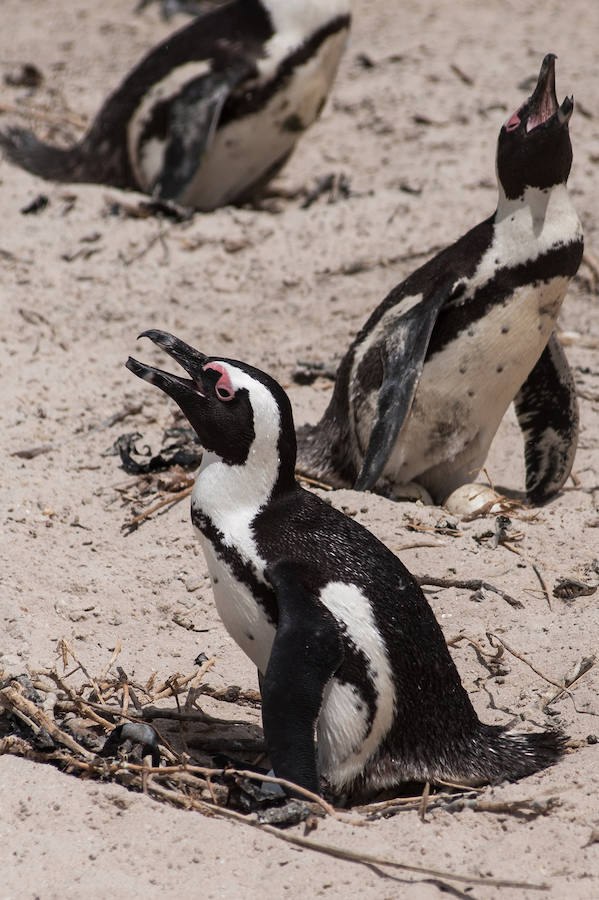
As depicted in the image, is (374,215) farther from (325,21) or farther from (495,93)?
(495,93)

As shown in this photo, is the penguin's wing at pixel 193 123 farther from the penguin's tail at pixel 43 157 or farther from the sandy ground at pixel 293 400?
the penguin's tail at pixel 43 157

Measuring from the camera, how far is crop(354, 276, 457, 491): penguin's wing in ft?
13.4

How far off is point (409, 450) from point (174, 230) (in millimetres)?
2546

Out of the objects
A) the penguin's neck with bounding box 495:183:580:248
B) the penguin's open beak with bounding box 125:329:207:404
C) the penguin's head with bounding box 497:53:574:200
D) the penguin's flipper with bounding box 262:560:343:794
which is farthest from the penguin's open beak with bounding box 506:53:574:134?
the penguin's flipper with bounding box 262:560:343:794

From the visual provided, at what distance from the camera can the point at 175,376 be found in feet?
9.46

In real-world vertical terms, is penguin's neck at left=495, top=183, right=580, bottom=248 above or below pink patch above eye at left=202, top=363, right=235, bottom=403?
above

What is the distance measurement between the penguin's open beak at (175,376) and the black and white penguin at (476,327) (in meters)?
1.35

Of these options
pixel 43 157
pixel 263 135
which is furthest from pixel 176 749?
pixel 43 157

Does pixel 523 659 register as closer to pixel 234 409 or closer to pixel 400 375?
pixel 234 409

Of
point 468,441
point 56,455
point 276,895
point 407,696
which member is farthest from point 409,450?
point 276,895

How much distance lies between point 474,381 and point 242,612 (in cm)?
172

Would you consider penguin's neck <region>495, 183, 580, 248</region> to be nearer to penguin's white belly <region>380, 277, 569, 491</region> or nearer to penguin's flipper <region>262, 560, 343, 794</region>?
penguin's white belly <region>380, 277, 569, 491</region>

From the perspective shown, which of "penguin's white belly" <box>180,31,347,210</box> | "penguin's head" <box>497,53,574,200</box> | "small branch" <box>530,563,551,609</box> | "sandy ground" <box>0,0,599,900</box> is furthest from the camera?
"penguin's white belly" <box>180,31,347,210</box>

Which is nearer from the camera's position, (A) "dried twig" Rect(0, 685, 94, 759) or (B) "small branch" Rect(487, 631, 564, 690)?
(A) "dried twig" Rect(0, 685, 94, 759)
